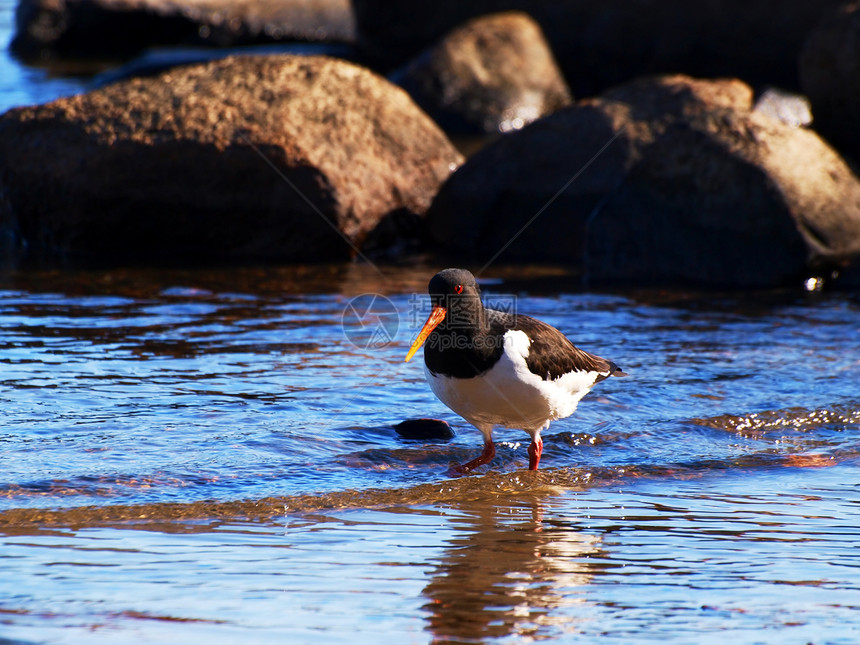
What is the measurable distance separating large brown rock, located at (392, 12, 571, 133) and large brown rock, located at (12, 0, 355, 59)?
8.88 m

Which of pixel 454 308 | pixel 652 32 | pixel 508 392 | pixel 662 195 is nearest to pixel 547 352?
pixel 508 392

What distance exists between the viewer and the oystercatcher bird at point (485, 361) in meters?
5.09

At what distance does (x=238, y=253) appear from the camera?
1023 centimetres

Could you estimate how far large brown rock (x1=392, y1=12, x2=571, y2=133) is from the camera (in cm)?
1488

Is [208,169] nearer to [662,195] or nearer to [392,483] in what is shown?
[662,195]

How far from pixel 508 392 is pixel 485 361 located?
20cm

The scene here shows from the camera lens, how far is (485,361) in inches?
200

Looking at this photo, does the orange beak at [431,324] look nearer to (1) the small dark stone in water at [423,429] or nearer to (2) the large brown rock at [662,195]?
(1) the small dark stone in water at [423,429]

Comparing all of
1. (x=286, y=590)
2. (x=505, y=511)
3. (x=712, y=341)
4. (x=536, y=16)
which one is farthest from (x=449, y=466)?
(x=536, y=16)

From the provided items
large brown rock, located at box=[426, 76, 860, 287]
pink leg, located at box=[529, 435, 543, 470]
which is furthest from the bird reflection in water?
large brown rock, located at box=[426, 76, 860, 287]

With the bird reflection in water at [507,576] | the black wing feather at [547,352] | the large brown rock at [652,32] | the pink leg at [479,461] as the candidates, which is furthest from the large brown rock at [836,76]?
the bird reflection in water at [507,576]

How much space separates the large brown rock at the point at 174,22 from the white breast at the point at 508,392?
768 inches

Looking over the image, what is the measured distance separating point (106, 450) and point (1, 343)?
8.04 feet

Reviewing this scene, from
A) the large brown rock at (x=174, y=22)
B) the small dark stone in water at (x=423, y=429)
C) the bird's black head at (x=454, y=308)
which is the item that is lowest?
the small dark stone in water at (x=423, y=429)
